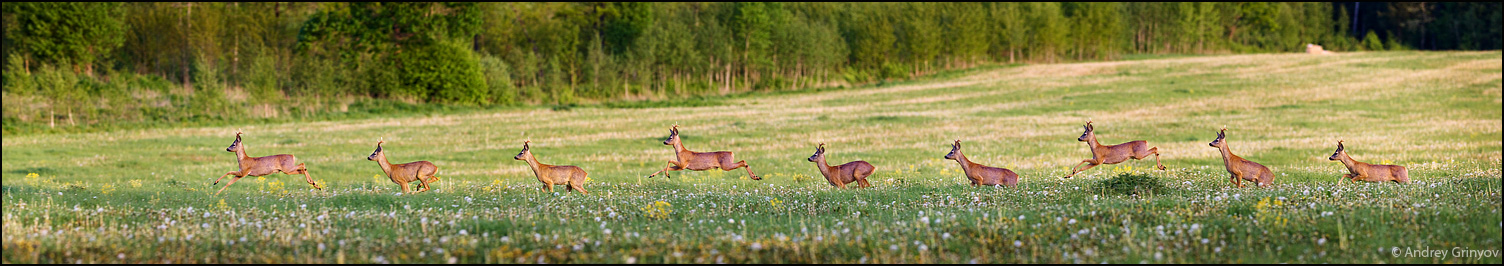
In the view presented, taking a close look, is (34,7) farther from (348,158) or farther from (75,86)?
(348,158)

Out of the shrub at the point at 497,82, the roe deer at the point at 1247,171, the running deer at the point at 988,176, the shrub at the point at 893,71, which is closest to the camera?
the roe deer at the point at 1247,171

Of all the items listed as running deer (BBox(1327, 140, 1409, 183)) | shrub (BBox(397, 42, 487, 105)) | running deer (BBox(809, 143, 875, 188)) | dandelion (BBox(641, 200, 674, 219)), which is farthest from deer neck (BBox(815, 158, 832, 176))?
shrub (BBox(397, 42, 487, 105))

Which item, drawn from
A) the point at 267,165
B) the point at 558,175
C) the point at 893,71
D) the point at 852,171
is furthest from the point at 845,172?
the point at 893,71

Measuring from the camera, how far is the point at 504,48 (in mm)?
83438

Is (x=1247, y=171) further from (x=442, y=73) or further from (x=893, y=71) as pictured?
(x=893, y=71)

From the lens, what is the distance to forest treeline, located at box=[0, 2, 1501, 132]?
52125mm

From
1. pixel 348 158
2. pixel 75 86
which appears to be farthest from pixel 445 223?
pixel 75 86

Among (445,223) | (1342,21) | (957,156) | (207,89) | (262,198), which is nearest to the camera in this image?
(445,223)

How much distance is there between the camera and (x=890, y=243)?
29.1 feet

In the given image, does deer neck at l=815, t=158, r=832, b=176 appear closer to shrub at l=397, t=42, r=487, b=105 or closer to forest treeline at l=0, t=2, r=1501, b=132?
forest treeline at l=0, t=2, r=1501, b=132

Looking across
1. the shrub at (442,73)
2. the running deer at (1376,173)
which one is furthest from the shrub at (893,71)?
the running deer at (1376,173)

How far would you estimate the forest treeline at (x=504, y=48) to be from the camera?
171 ft

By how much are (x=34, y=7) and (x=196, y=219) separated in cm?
6431

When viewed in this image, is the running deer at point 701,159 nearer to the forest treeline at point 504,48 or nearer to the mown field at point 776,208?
the mown field at point 776,208
